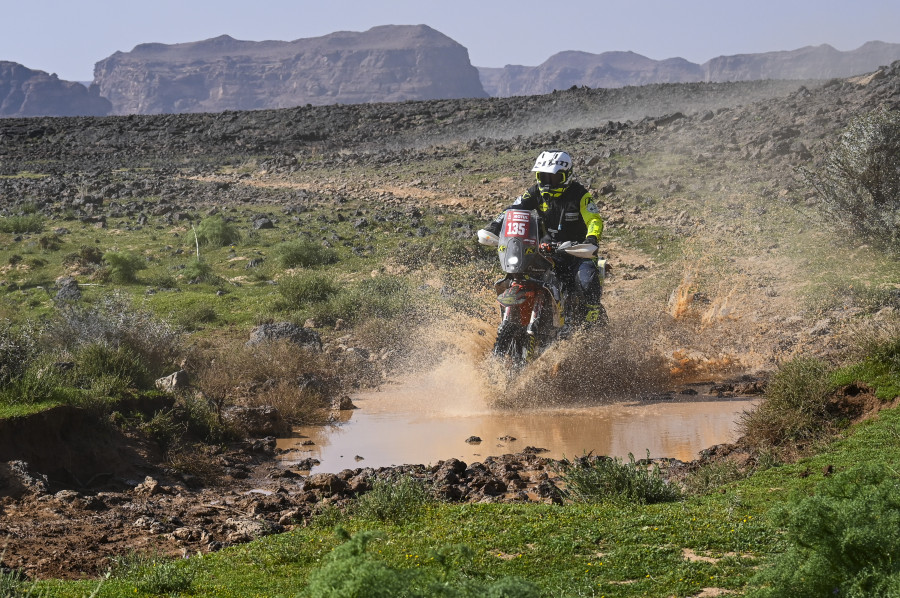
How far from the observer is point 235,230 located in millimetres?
23047

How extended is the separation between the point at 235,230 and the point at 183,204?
5552 millimetres

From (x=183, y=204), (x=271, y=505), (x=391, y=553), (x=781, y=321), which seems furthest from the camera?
(x=183, y=204)

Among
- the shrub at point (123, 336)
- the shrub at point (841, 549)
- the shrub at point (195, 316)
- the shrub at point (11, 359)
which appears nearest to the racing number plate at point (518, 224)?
the shrub at point (123, 336)

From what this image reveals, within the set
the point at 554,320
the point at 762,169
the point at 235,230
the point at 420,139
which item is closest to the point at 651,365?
the point at 554,320

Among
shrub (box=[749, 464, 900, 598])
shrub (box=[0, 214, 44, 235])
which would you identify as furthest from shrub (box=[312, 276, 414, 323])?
shrub (box=[0, 214, 44, 235])

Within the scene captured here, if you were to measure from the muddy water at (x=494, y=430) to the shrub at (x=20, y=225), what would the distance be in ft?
52.4

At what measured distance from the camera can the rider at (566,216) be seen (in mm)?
11016

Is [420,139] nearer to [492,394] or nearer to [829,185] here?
[829,185]

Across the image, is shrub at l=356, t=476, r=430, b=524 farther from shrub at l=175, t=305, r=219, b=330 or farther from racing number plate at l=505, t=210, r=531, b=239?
shrub at l=175, t=305, r=219, b=330

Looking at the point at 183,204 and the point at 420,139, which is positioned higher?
the point at 420,139

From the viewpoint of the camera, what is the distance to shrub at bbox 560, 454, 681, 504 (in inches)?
274

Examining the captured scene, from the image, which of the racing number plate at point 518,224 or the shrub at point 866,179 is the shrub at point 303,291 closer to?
the racing number plate at point 518,224

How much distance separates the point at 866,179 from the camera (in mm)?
17141

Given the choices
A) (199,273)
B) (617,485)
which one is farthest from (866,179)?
(199,273)
